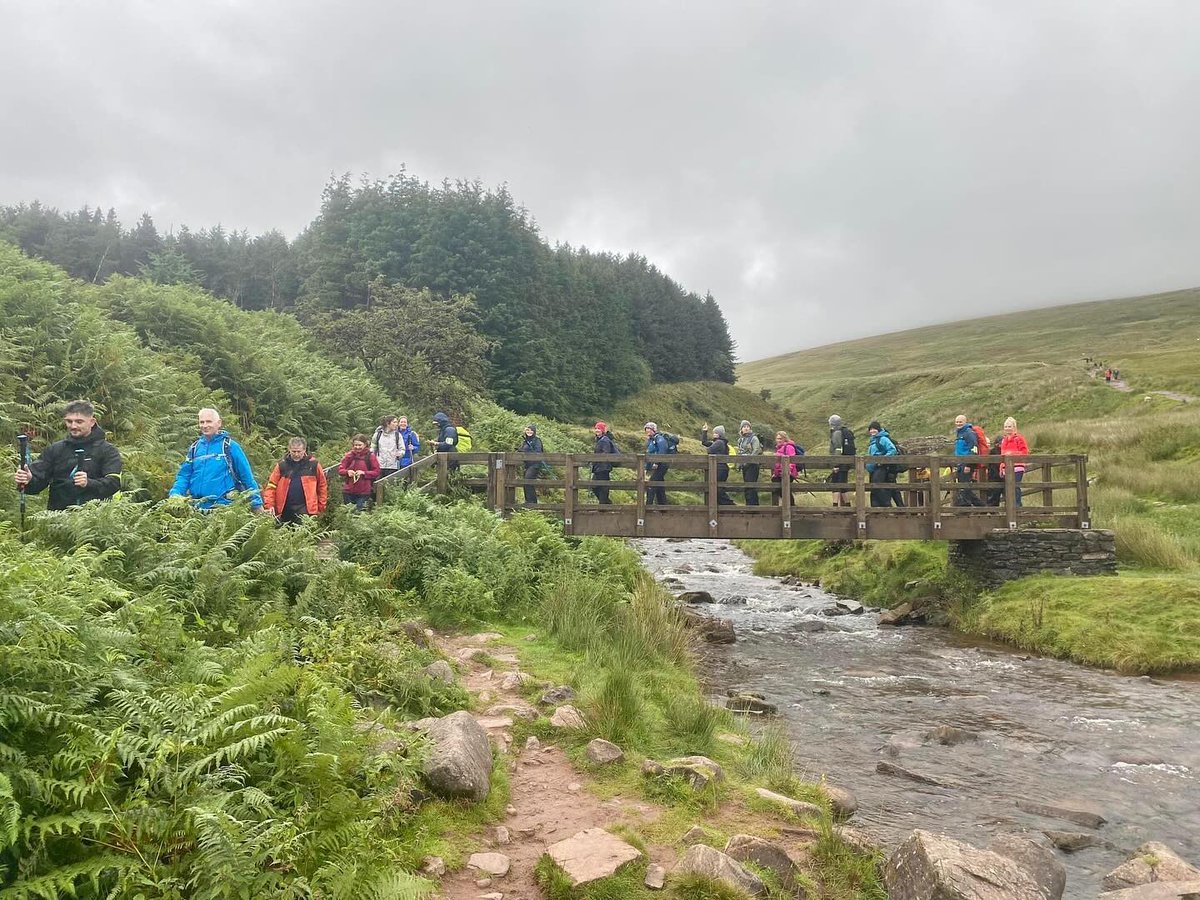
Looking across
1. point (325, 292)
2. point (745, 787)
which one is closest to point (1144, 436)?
point (745, 787)

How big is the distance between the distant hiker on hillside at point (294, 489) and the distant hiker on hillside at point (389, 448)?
16.8 feet

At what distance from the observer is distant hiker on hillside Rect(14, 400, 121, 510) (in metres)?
7.33

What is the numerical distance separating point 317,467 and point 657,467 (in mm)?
7964

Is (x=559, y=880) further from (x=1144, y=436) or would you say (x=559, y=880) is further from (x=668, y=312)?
(x=668, y=312)

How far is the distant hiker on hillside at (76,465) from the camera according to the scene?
7331mm

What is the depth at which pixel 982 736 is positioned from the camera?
8.41 metres

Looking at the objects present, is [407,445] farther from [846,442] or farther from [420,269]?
[420,269]

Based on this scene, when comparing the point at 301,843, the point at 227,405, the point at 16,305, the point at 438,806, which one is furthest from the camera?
the point at 227,405

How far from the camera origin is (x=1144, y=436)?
84.2 feet

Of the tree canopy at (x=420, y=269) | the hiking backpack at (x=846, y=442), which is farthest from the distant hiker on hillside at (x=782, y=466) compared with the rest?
the tree canopy at (x=420, y=269)

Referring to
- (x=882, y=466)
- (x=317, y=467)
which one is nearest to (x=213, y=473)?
(x=317, y=467)

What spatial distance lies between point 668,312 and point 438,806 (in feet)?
215

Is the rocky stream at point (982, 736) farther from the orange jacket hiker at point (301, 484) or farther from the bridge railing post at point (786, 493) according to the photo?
the orange jacket hiker at point (301, 484)

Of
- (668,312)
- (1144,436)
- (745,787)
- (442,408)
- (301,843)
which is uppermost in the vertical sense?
(668,312)
